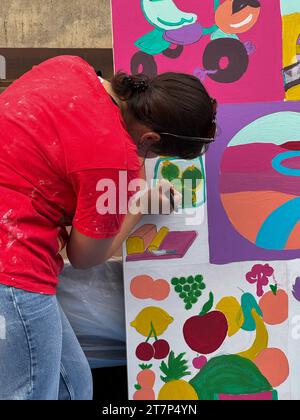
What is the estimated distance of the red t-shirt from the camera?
0.88 m

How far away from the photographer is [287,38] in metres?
1.35

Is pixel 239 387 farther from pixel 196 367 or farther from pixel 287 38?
pixel 287 38

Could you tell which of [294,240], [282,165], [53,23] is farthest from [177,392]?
[53,23]

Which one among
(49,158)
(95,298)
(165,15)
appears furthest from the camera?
(95,298)

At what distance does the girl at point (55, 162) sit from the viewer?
88 cm

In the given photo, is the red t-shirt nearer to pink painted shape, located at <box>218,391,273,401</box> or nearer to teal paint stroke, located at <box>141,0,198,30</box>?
teal paint stroke, located at <box>141,0,198,30</box>

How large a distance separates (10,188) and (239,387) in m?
0.92

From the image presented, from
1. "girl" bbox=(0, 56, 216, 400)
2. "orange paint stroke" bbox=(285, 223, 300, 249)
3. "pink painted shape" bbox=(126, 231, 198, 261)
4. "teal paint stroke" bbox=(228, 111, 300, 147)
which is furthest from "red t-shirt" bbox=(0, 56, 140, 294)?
"orange paint stroke" bbox=(285, 223, 300, 249)

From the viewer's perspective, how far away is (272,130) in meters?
1.36

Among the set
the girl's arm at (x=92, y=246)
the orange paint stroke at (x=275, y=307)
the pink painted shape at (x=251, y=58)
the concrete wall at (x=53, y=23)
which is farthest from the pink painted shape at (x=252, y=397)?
the concrete wall at (x=53, y=23)

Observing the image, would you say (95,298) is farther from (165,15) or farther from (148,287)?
(165,15)

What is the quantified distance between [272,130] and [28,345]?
2.87 ft

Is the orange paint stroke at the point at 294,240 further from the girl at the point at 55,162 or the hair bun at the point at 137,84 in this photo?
the hair bun at the point at 137,84

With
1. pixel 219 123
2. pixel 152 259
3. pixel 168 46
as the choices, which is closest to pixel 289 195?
pixel 219 123
